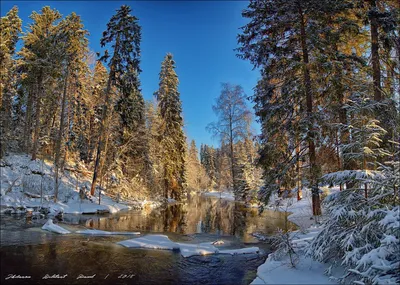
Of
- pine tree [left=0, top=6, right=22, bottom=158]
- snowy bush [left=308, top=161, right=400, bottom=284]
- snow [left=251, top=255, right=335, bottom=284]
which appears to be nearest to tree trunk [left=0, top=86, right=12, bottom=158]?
pine tree [left=0, top=6, right=22, bottom=158]

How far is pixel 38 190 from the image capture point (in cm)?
1833

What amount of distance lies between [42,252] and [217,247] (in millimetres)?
5604

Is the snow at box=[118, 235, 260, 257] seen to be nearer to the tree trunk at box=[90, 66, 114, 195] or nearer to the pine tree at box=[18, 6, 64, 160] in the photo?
the tree trunk at box=[90, 66, 114, 195]

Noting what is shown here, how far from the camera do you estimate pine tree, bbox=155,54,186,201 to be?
27047 millimetres

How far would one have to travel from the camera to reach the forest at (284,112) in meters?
5.45

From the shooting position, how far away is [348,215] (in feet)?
17.3

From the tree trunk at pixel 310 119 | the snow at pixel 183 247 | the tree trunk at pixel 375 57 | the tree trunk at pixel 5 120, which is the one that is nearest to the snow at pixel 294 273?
the snow at pixel 183 247

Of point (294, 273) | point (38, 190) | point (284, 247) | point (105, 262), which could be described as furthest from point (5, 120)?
point (294, 273)

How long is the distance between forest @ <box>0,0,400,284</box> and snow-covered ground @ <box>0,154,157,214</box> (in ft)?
3.38

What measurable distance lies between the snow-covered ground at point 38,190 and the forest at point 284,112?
3.38 feet

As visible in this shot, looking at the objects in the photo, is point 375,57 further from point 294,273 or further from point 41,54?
point 41,54

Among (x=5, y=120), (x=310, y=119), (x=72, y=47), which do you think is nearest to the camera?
(x=310, y=119)

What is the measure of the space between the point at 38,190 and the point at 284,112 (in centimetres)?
1715

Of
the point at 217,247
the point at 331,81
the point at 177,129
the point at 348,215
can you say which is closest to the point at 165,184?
the point at 177,129
